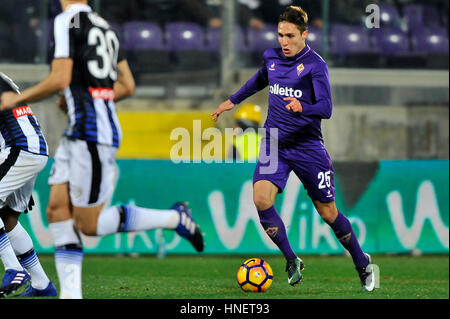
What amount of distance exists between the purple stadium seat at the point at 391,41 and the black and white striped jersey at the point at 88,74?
433 inches

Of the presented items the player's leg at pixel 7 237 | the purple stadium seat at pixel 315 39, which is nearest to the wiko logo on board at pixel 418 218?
the purple stadium seat at pixel 315 39

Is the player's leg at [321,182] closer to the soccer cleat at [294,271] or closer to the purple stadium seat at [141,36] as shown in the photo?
the soccer cleat at [294,271]

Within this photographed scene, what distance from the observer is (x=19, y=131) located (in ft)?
22.9

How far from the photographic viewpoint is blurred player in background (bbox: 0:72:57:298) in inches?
267

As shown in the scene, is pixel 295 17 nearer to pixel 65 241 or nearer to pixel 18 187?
pixel 18 187

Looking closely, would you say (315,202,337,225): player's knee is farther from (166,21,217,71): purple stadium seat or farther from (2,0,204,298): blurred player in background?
(166,21,217,71): purple stadium seat

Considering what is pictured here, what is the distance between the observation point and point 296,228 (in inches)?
465

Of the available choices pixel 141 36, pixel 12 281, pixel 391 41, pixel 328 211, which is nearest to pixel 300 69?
pixel 328 211

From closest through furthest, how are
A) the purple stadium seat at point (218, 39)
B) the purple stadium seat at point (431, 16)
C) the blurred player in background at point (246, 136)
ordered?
the blurred player in background at point (246, 136) → the purple stadium seat at point (218, 39) → the purple stadium seat at point (431, 16)

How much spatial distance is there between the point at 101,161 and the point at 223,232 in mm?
6008

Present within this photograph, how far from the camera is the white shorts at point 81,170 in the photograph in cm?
572

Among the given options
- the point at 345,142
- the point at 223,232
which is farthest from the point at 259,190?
the point at 345,142

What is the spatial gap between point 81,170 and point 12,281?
153 cm

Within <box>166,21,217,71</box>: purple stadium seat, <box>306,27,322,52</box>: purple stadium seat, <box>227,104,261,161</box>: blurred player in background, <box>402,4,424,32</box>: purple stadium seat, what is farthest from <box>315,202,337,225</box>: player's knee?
<box>402,4,424,32</box>: purple stadium seat
